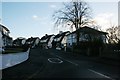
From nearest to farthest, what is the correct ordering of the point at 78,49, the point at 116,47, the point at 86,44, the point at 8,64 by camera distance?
the point at 8,64 → the point at 116,47 → the point at 86,44 → the point at 78,49

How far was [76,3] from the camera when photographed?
71.0 m

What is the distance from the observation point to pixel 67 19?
233 feet

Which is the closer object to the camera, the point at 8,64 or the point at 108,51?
the point at 8,64

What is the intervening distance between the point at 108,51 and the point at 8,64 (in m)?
18.4

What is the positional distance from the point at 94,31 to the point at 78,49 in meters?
7.26

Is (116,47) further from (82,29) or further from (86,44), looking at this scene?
(82,29)

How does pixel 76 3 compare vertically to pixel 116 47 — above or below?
above

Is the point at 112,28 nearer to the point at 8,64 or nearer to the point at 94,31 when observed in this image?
the point at 94,31

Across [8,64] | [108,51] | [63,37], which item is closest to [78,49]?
[108,51]

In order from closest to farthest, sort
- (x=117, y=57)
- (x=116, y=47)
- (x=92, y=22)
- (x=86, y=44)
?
1. (x=117, y=57)
2. (x=116, y=47)
3. (x=86, y=44)
4. (x=92, y=22)

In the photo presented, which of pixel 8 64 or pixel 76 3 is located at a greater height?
pixel 76 3

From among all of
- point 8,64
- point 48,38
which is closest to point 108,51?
point 8,64

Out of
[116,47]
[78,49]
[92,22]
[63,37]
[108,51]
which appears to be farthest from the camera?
[63,37]

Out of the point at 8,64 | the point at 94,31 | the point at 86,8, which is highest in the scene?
the point at 86,8
